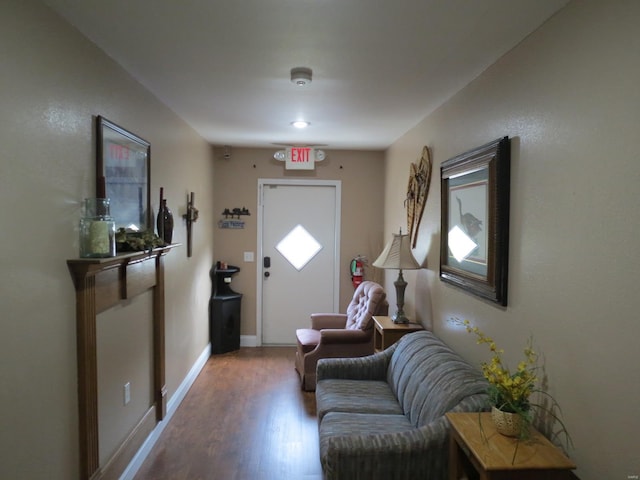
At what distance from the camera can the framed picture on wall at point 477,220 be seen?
2.07 m

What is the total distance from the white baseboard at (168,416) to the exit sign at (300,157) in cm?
236

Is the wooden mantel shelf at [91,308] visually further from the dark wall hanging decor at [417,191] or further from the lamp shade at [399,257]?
the dark wall hanging decor at [417,191]

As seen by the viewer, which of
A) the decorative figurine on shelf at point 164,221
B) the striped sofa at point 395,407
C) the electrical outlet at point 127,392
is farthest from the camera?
the decorative figurine on shelf at point 164,221

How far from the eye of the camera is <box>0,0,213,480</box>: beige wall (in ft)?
4.83

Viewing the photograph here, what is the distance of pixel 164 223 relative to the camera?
3000mm

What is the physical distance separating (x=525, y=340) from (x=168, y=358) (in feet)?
8.56

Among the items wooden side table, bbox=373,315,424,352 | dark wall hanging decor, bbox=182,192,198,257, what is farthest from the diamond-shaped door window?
wooden side table, bbox=373,315,424,352

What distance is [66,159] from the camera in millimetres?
1842

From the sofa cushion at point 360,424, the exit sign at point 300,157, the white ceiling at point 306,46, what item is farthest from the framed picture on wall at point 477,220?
the exit sign at point 300,157

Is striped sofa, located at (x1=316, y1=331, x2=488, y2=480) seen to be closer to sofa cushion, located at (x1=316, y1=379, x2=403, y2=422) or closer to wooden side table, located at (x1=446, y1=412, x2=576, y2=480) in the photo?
sofa cushion, located at (x1=316, y1=379, x2=403, y2=422)

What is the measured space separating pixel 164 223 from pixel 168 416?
1.52 m

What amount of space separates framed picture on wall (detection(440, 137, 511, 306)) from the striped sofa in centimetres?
47

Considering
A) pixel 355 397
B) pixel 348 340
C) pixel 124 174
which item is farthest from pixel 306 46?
pixel 348 340

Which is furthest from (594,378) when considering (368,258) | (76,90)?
(368,258)
